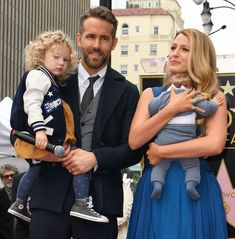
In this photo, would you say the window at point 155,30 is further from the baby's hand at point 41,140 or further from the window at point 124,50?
the baby's hand at point 41,140

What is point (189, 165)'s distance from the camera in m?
3.69

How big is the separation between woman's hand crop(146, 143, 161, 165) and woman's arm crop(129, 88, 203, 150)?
0.05 m

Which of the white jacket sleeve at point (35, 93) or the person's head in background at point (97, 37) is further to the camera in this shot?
the person's head in background at point (97, 37)

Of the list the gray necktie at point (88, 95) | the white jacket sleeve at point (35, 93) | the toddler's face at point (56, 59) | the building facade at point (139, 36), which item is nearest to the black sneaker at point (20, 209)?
the white jacket sleeve at point (35, 93)

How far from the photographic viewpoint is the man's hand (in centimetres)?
366

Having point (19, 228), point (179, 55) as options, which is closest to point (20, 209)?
point (179, 55)

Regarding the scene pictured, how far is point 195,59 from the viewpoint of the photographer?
148 inches

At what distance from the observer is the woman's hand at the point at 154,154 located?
366 cm

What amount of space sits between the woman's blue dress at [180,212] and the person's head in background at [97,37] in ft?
2.59

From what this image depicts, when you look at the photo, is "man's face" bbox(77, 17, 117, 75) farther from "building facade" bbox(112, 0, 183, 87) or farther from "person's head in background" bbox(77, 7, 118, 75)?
"building facade" bbox(112, 0, 183, 87)

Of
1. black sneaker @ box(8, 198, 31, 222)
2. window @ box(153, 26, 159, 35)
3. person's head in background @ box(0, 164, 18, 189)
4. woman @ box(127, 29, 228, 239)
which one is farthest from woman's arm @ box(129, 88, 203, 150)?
window @ box(153, 26, 159, 35)

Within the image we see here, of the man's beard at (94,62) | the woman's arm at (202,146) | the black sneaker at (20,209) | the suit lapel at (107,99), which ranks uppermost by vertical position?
the man's beard at (94,62)

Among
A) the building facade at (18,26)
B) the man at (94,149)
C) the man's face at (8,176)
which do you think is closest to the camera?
the man at (94,149)

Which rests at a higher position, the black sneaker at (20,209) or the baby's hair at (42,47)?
the baby's hair at (42,47)
